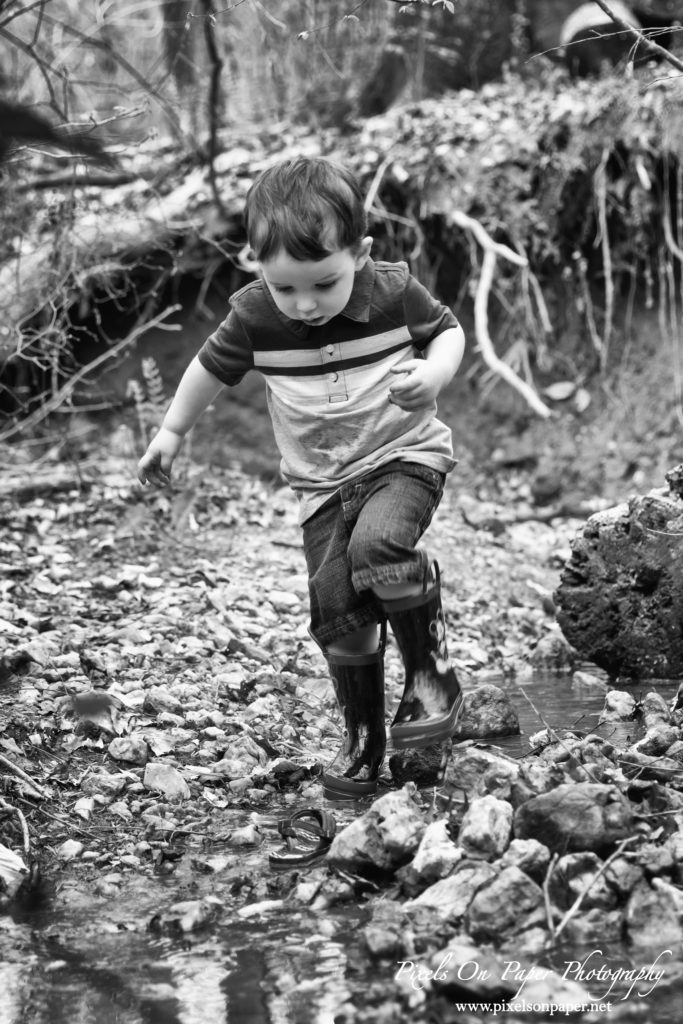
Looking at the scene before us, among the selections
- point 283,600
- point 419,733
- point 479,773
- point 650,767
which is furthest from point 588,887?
point 283,600

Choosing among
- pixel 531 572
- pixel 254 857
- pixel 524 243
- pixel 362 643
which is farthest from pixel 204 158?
pixel 254 857

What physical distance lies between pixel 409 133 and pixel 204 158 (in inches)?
53.4

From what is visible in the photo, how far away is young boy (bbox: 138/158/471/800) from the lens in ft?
9.41

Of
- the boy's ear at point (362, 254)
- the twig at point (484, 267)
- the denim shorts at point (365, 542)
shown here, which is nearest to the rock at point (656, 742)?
the denim shorts at point (365, 542)

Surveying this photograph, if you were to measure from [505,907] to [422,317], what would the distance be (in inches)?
63.1

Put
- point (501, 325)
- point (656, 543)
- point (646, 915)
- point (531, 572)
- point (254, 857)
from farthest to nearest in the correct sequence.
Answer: point (501, 325) < point (531, 572) < point (656, 543) < point (254, 857) < point (646, 915)

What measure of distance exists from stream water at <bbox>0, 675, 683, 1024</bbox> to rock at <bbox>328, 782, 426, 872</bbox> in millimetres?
114

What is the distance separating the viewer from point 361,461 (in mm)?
3025

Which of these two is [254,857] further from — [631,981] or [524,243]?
[524,243]

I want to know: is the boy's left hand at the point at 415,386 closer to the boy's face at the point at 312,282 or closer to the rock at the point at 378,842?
the boy's face at the point at 312,282

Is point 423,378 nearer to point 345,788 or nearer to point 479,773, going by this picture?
point 479,773

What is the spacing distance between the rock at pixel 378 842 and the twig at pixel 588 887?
1.35 ft

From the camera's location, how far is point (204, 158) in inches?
289

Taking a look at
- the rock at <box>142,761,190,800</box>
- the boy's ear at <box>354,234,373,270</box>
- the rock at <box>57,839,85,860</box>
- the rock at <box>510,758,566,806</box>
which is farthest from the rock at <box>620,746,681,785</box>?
the boy's ear at <box>354,234,373,270</box>
